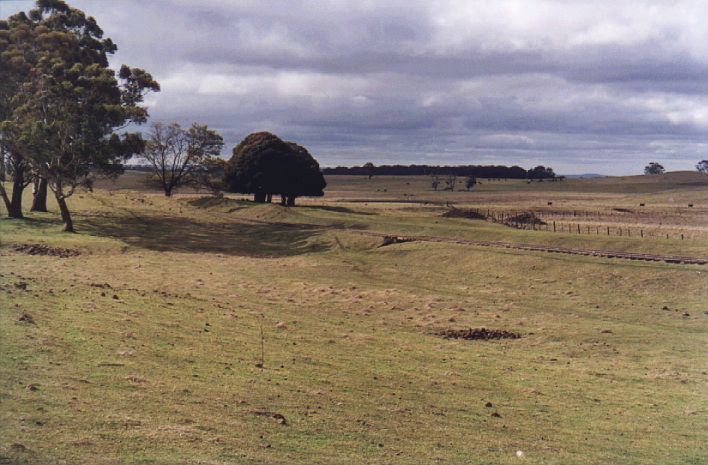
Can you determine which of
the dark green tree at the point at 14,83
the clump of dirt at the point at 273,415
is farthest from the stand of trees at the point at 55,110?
the clump of dirt at the point at 273,415

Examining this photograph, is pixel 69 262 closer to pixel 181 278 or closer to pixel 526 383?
pixel 181 278

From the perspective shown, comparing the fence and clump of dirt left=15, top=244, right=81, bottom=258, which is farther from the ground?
the fence

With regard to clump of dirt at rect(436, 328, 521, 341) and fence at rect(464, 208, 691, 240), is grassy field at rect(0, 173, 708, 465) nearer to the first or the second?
clump of dirt at rect(436, 328, 521, 341)

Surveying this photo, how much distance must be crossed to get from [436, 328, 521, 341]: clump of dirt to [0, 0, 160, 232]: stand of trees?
33555mm

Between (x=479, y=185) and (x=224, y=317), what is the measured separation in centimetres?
18188

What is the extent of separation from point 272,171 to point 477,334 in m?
60.6

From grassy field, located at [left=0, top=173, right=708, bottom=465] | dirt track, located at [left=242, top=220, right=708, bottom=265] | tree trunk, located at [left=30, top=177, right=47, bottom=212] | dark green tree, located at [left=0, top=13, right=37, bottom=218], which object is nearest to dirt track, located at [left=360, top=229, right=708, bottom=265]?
dirt track, located at [left=242, top=220, right=708, bottom=265]

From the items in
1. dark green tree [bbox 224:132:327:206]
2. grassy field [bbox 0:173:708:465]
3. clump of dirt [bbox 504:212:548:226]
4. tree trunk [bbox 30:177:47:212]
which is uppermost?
dark green tree [bbox 224:132:327:206]

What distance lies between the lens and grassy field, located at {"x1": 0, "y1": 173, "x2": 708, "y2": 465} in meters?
10.5

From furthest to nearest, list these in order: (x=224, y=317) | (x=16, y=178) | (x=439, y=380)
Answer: (x=16, y=178) < (x=224, y=317) < (x=439, y=380)

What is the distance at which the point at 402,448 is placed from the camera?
11.0 m

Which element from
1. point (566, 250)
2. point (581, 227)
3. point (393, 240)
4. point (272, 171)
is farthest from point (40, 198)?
point (581, 227)

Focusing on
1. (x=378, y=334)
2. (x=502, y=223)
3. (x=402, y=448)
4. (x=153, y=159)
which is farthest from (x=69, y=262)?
(x=153, y=159)

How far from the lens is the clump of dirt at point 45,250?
36.5 metres
